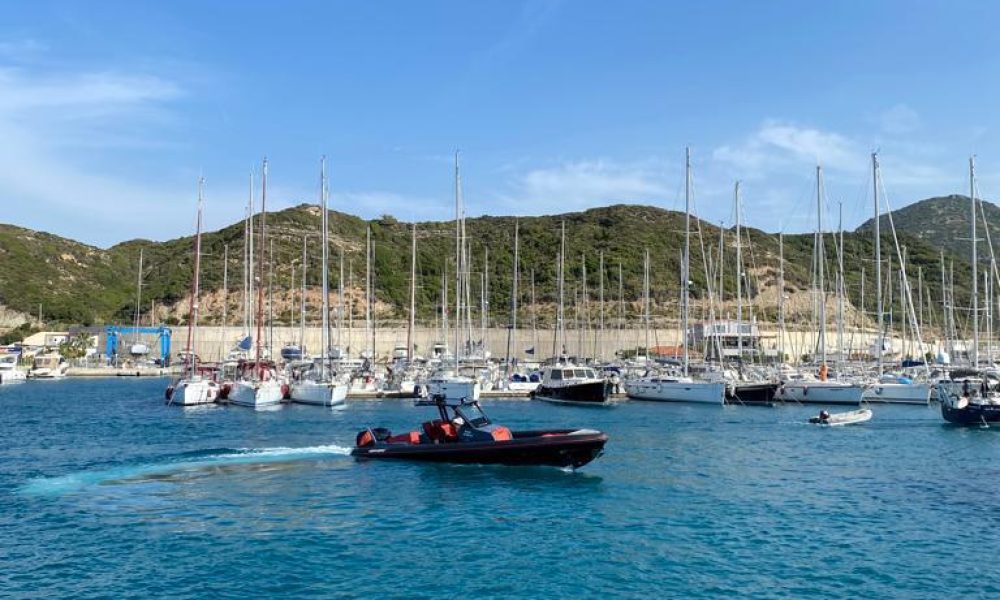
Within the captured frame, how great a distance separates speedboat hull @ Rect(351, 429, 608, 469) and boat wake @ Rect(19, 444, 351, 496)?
562 centimetres

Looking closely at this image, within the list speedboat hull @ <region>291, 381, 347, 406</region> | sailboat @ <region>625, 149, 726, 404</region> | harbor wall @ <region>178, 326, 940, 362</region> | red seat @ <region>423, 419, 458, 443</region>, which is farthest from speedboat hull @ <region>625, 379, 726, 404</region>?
red seat @ <region>423, 419, 458, 443</region>

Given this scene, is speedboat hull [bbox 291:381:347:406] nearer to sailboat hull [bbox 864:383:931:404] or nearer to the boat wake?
the boat wake

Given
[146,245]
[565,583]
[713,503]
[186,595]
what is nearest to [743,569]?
[565,583]

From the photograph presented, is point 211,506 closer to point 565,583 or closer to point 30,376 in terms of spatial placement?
point 565,583

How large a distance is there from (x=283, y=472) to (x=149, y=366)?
3140 inches

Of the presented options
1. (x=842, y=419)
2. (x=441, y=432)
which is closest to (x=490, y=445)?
(x=441, y=432)

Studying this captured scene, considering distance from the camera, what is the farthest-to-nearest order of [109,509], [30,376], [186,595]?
[30,376] < [109,509] < [186,595]

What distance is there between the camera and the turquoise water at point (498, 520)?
52.7 ft

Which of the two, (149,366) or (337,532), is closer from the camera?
(337,532)

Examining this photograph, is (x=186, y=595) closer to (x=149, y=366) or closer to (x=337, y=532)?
(x=337, y=532)

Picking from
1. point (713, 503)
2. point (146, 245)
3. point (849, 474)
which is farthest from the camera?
point (146, 245)

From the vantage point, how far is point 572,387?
59.0 metres

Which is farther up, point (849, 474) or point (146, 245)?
point (146, 245)

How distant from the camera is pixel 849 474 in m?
28.2
